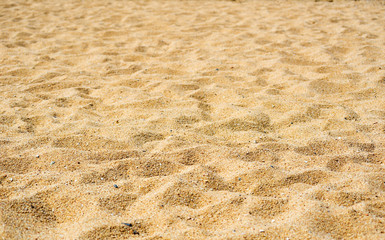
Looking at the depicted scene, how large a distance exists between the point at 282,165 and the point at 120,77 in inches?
72.6

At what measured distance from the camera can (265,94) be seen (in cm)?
278

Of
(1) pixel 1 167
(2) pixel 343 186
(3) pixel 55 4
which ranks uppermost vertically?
Answer: (3) pixel 55 4

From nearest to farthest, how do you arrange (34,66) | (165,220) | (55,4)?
(165,220)
(34,66)
(55,4)

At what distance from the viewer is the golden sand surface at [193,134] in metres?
1.50

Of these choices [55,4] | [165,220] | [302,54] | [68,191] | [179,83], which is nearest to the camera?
[165,220]

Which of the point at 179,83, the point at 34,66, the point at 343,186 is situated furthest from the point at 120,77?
the point at 343,186

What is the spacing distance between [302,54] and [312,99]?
1.17m

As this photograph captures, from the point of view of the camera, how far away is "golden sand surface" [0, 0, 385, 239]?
1.50m

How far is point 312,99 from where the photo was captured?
2.69 meters

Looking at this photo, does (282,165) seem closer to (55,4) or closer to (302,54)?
(302,54)

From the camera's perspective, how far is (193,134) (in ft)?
7.25

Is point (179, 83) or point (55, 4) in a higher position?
point (55, 4)

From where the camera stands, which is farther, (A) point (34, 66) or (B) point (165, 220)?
(A) point (34, 66)

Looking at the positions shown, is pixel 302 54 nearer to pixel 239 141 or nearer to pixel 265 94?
pixel 265 94
